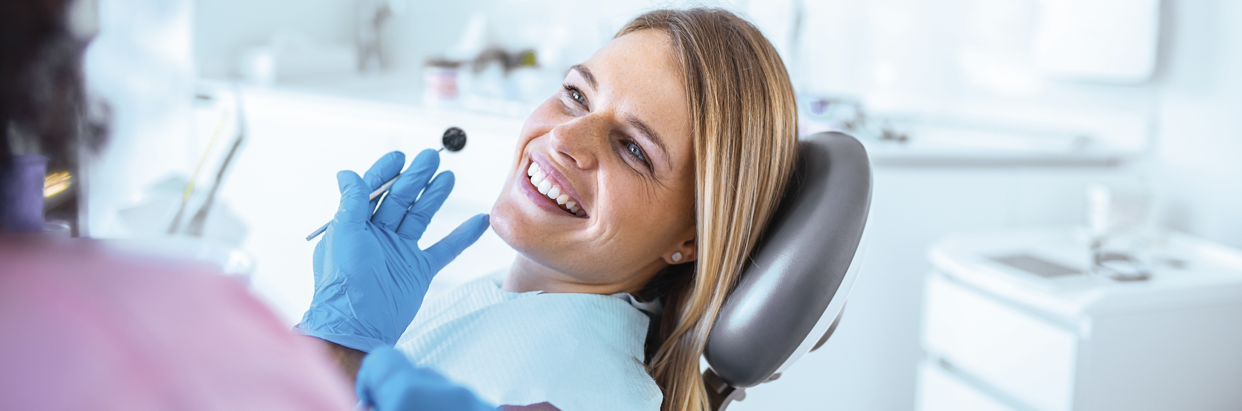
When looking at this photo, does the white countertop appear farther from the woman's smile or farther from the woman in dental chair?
the woman's smile

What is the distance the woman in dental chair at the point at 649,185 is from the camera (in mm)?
925

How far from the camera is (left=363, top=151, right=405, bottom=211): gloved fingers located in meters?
1.02

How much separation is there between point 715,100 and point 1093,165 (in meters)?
1.37

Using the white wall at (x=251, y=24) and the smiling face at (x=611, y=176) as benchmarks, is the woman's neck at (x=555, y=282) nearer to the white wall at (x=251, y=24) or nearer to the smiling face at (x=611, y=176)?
the smiling face at (x=611, y=176)

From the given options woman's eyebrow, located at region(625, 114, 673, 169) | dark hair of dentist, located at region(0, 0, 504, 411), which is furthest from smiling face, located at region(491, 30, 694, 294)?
dark hair of dentist, located at region(0, 0, 504, 411)

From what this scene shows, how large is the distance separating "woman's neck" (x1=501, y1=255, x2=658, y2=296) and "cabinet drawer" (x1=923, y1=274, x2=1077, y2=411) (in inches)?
27.7

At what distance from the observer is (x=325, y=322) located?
0.81m

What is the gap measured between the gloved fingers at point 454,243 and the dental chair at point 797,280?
340mm

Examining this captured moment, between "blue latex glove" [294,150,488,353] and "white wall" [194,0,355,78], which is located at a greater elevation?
"white wall" [194,0,355,78]

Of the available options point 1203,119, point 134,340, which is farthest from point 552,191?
point 1203,119

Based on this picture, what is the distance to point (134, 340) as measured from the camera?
354mm

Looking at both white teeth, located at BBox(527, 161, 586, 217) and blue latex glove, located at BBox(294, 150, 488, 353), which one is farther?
white teeth, located at BBox(527, 161, 586, 217)

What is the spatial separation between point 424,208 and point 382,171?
75 millimetres

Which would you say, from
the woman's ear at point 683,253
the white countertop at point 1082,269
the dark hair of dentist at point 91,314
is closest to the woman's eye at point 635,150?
the woman's ear at point 683,253
